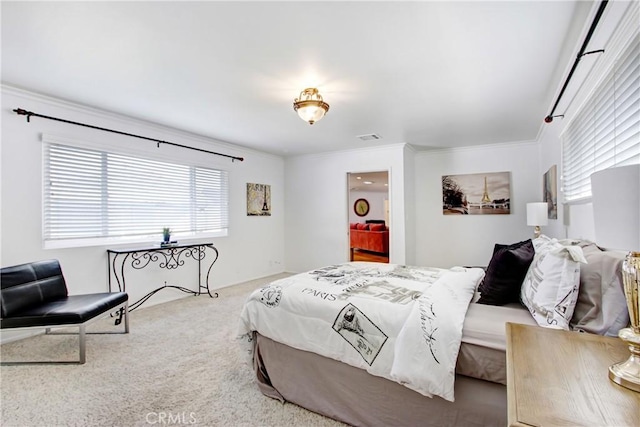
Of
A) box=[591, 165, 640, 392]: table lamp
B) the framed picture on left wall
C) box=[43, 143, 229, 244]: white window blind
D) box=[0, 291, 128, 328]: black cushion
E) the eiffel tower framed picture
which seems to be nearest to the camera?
box=[591, 165, 640, 392]: table lamp

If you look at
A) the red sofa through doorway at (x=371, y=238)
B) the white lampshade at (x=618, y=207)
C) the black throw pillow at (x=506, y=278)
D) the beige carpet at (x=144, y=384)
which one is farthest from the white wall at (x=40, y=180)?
the white lampshade at (x=618, y=207)

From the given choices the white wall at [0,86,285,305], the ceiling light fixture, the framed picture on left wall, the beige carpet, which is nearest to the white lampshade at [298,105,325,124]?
the ceiling light fixture

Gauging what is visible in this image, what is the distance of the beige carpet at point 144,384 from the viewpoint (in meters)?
1.74

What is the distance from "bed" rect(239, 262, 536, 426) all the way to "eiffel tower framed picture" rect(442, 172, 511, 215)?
3.27 m

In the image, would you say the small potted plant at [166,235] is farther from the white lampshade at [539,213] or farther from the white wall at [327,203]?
the white lampshade at [539,213]

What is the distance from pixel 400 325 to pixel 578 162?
2.23 m

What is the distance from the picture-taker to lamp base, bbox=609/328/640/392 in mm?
767

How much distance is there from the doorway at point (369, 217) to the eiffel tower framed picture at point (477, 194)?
52.3 inches

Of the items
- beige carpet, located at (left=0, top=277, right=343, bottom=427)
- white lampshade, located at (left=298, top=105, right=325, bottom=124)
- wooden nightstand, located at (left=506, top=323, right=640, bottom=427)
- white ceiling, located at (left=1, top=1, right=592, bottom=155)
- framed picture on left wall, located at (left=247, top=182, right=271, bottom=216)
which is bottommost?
beige carpet, located at (left=0, top=277, right=343, bottom=427)

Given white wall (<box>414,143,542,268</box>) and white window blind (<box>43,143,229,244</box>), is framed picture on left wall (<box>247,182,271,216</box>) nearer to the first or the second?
white window blind (<box>43,143,229,244</box>)

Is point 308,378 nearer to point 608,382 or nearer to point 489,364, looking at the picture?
point 489,364

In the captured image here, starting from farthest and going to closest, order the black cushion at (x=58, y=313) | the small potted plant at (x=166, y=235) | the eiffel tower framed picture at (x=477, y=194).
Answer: the eiffel tower framed picture at (x=477, y=194) < the small potted plant at (x=166, y=235) < the black cushion at (x=58, y=313)

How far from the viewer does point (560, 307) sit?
141 centimetres

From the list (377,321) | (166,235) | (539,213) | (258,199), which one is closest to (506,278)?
(377,321)
